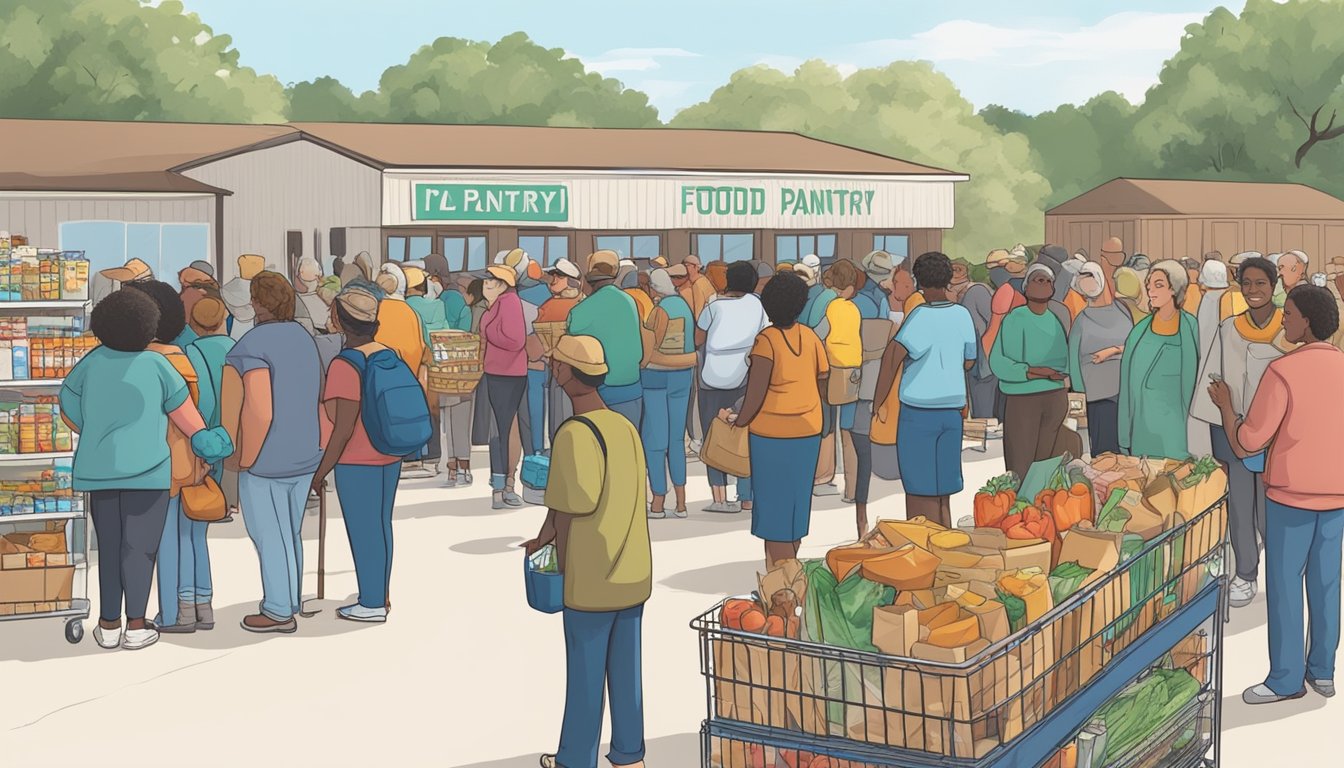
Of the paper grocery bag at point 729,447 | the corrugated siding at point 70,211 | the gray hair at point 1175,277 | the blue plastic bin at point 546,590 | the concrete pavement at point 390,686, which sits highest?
the corrugated siding at point 70,211

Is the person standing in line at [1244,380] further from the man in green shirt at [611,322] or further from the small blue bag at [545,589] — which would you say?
the man in green shirt at [611,322]

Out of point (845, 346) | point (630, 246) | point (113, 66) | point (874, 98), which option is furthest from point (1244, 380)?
point (874, 98)

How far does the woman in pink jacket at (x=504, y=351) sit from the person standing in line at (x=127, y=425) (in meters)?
4.73

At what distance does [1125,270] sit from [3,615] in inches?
310

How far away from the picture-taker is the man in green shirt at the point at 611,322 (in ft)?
38.3

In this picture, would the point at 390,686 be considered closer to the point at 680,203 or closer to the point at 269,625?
the point at 269,625

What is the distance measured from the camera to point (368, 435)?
9.13 metres

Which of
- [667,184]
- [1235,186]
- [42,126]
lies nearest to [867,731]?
[667,184]

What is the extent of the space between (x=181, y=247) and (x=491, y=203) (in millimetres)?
5330

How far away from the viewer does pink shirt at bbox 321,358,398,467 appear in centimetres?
894

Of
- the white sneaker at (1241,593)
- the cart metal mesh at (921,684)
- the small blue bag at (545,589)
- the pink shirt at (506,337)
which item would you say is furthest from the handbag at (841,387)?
the cart metal mesh at (921,684)

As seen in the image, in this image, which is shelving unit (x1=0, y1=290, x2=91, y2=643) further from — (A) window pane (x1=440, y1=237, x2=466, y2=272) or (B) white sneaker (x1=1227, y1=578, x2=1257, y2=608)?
(A) window pane (x1=440, y1=237, x2=466, y2=272)

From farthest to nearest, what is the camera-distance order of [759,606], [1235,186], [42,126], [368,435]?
1. [1235,186]
2. [42,126]
3. [368,435]
4. [759,606]

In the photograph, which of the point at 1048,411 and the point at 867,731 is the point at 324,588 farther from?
the point at 867,731
